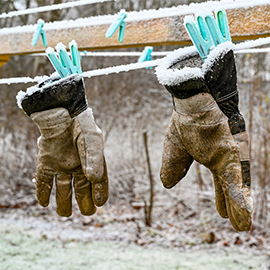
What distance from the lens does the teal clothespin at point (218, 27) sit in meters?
0.85

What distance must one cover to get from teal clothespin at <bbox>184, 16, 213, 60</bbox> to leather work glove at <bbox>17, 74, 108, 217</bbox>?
0.41m

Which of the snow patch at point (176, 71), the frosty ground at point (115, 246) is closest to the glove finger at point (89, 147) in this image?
the snow patch at point (176, 71)

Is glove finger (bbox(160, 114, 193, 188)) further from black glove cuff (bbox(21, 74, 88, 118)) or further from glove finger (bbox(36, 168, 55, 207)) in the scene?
glove finger (bbox(36, 168, 55, 207))

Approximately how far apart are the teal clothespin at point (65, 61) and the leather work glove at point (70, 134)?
5 cm

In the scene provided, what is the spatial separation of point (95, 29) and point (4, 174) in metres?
4.05

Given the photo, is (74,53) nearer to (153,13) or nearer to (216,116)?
(153,13)

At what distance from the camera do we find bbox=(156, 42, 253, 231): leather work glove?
2.91ft

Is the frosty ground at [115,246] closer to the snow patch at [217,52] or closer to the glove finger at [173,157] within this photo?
the glove finger at [173,157]

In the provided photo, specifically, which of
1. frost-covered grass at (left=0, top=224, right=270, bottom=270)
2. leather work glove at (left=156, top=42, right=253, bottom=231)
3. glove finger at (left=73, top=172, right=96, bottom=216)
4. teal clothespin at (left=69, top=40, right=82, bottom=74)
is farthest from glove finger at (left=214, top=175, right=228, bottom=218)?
frost-covered grass at (left=0, top=224, right=270, bottom=270)

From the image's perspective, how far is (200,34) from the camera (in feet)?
2.88

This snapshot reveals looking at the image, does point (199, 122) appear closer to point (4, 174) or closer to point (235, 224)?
A: point (235, 224)

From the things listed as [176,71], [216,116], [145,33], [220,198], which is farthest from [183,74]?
[145,33]

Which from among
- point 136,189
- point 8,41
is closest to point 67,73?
point 8,41

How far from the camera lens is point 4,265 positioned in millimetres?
3094
